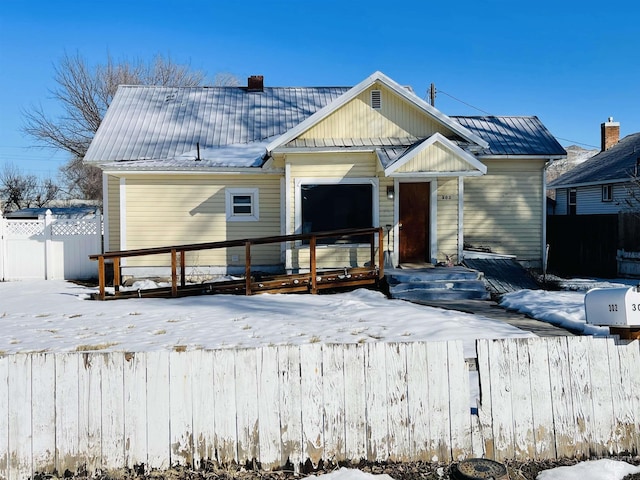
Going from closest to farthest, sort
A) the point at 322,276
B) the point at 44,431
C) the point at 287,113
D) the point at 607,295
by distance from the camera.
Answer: the point at 44,431, the point at 607,295, the point at 322,276, the point at 287,113

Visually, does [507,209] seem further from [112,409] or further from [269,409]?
[112,409]

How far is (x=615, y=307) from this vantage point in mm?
4180

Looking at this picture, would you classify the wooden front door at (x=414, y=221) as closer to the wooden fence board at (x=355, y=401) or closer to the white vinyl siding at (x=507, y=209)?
the white vinyl siding at (x=507, y=209)

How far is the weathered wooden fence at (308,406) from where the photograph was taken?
360 centimetres

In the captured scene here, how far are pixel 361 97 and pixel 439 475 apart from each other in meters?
10.4

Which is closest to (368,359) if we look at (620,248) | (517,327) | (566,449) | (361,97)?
(566,449)

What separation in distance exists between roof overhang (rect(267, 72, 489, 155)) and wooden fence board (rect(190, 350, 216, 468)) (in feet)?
29.6

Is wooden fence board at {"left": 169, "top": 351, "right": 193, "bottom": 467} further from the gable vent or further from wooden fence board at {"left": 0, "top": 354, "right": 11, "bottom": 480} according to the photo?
the gable vent

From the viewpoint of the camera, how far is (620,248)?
15070 mm

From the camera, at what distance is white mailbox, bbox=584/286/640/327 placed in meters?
4.09

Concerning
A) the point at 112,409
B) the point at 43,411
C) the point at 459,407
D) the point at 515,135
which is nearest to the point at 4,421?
the point at 43,411

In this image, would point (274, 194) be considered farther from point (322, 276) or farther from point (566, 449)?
point (566, 449)

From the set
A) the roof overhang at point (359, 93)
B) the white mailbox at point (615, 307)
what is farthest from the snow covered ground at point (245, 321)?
the roof overhang at point (359, 93)

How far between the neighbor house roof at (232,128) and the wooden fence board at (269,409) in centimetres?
882
